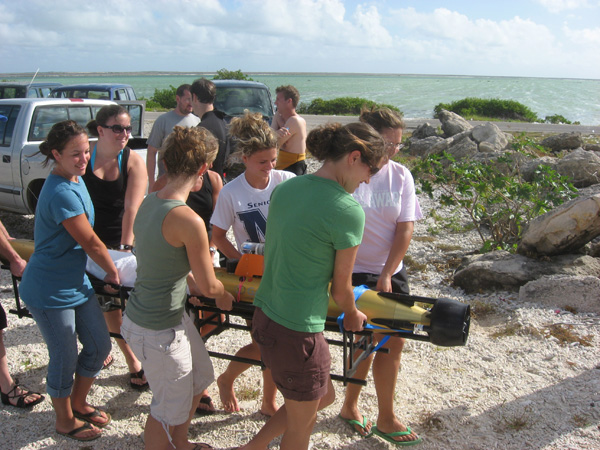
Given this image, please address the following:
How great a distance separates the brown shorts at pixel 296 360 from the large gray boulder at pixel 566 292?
3188 millimetres

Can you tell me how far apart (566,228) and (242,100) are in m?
8.06

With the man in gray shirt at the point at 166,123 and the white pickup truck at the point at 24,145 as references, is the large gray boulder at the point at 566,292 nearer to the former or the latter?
the man in gray shirt at the point at 166,123

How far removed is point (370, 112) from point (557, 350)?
7.97ft

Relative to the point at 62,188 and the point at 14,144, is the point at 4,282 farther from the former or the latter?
the point at 62,188

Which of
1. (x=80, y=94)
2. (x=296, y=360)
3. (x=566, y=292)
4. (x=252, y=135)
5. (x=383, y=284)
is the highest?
(x=80, y=94)

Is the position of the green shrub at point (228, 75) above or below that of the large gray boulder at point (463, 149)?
above

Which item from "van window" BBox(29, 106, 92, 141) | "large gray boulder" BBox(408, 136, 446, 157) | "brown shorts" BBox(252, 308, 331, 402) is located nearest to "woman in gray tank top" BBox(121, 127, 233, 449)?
"brown shorts" BBox(252, 308, 331, 402)

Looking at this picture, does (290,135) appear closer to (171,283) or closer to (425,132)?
(171,283)

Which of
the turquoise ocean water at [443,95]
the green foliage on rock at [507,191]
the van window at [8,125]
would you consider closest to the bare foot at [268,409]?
the green foliage on rock at [507,191]

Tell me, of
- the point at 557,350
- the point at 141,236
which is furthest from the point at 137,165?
the point at 557,350

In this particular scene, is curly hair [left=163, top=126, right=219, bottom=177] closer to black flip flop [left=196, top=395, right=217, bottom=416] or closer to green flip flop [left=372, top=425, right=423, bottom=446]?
black flip flop [left=196, top=395, right=217, bottom=416]

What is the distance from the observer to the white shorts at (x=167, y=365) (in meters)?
2.43

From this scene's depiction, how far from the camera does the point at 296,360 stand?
2.13 m

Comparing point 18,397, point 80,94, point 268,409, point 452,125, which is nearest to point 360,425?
point 268,409
